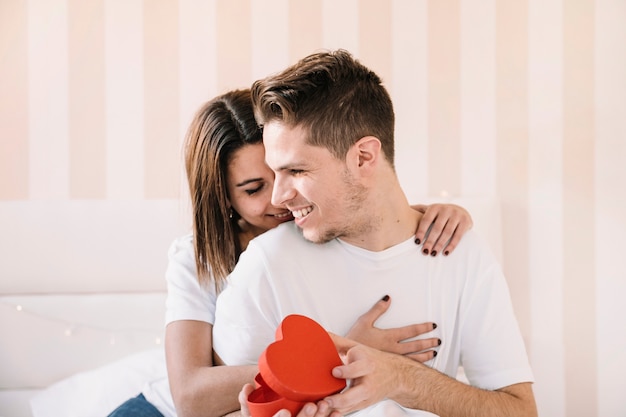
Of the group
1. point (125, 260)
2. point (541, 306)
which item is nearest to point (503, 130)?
point (541, 306)

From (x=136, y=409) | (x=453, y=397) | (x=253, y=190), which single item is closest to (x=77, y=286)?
(x=136, y=409)

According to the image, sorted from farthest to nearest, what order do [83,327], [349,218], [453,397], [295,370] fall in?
1. [83,327]
2. [349,218]
3. [453,397]
4. [295,370]

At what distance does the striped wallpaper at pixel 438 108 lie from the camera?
2572 millimetres

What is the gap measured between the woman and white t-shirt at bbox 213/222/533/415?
2.9 inches

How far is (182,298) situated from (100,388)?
54 centimetres

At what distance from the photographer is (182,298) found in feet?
5.61

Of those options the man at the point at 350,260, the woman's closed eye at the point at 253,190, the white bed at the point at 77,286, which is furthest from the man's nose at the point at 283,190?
the white bed at the point at 77,286

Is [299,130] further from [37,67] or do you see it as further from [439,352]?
[37,67]

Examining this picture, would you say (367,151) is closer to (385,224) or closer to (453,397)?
(385,224)

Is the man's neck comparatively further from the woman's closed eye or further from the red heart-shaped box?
the red heart-shaped box

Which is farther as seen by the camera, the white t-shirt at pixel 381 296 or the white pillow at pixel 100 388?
the white pillow at pixel 100 388

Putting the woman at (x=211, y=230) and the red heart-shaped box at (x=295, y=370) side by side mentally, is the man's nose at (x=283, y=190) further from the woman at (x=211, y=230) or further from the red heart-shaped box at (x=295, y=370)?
the red heart-shaped box at (x=295, y=370)

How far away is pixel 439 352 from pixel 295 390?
1.74 ft

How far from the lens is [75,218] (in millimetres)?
2463
